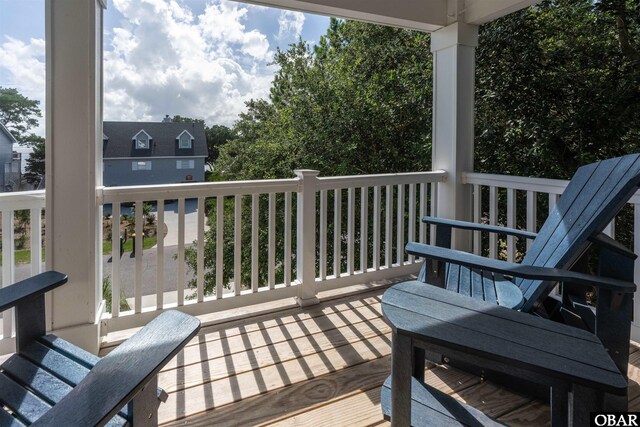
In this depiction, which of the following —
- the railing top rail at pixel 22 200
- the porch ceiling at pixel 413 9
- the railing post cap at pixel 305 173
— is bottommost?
the railing top rail at pixel 22 200

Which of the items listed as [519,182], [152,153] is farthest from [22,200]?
[519,182]

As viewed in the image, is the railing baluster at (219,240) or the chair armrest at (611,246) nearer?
the chair armrest at (611,246)

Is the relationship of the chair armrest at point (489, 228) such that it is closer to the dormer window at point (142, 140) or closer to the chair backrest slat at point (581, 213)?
the chair backrest slat at point (581, 213)

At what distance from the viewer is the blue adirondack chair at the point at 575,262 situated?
4.98 feet

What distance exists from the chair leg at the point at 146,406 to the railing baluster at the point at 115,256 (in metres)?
1.57

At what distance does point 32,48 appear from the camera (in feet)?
6.74

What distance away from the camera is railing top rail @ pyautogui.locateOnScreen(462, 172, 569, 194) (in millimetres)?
2625

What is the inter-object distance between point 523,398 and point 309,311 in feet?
4.82

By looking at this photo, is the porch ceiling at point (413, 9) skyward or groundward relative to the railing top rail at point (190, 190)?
skyward

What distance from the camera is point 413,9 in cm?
321

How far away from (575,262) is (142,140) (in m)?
4.51

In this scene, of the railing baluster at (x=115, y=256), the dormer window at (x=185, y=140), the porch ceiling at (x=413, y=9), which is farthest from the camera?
the dormer window at (x=185, y=140)

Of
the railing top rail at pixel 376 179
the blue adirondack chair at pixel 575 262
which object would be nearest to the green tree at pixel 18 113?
the railing top rail at pixel 376 179

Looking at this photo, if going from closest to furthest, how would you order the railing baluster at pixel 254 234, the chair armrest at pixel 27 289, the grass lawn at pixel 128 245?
the chair armrest at pixel 27 289 < the railing baluster at pixel 254 234 < the grass lawn at pixel 128 245
